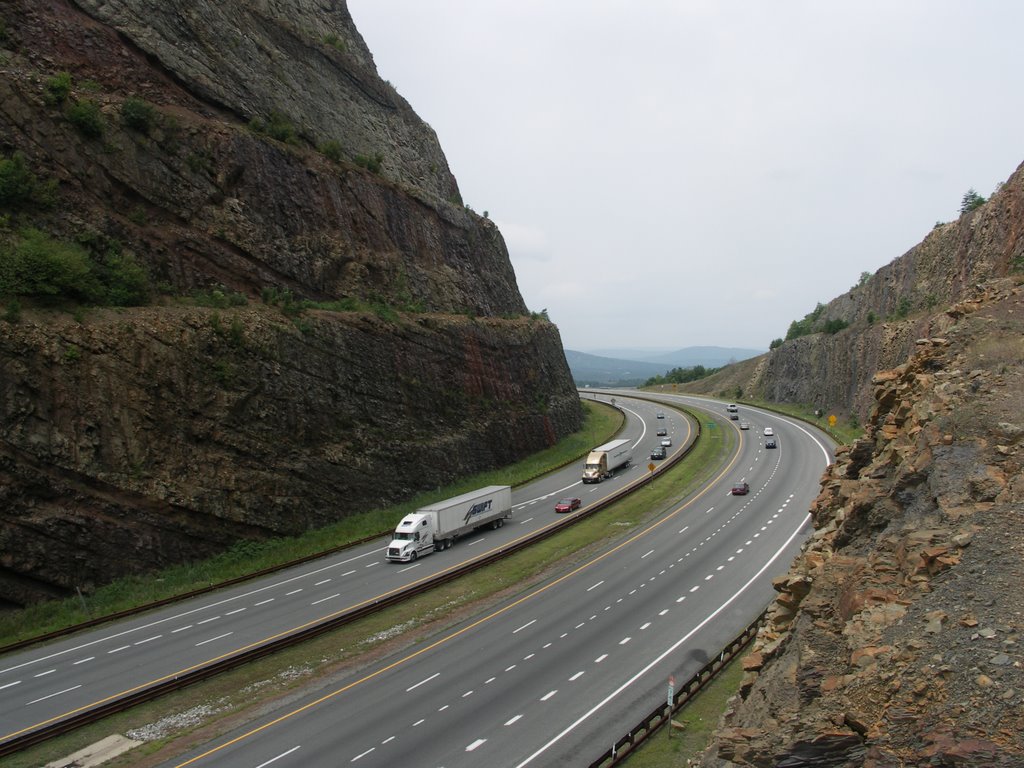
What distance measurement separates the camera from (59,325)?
3272 centimetres

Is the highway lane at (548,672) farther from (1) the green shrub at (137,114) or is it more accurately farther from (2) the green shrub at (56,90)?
(2) the green shrub at (56,90)

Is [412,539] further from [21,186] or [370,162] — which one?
[370,162]

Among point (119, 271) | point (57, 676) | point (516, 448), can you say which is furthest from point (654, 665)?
point (516, 448)

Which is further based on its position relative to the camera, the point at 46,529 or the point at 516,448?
the point at 516,448

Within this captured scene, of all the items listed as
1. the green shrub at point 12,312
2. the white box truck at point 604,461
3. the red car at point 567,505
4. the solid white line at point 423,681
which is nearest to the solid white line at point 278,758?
the solid white line at point 423,681

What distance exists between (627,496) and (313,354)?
2500cm

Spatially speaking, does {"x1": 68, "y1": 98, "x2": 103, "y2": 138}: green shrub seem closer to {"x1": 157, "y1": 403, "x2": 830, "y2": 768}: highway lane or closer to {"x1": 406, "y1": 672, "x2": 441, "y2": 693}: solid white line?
{"x1": 157, "y1": 403, "x2": 830, "y2": 768}: highway lane

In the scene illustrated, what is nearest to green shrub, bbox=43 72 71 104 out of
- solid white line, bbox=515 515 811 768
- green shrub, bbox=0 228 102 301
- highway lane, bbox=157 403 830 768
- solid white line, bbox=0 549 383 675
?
green shrub, bbox=0 228 102 301

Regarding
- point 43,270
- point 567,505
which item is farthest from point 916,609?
point 43,270

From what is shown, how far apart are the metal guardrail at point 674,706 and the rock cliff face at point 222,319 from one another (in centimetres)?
2534

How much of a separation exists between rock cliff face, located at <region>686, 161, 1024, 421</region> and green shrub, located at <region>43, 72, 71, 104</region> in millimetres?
49913

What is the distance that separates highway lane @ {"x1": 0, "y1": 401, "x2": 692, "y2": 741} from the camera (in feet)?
73.4

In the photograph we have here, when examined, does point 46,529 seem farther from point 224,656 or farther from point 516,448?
point 516,448

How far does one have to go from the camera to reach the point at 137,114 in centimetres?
4259
